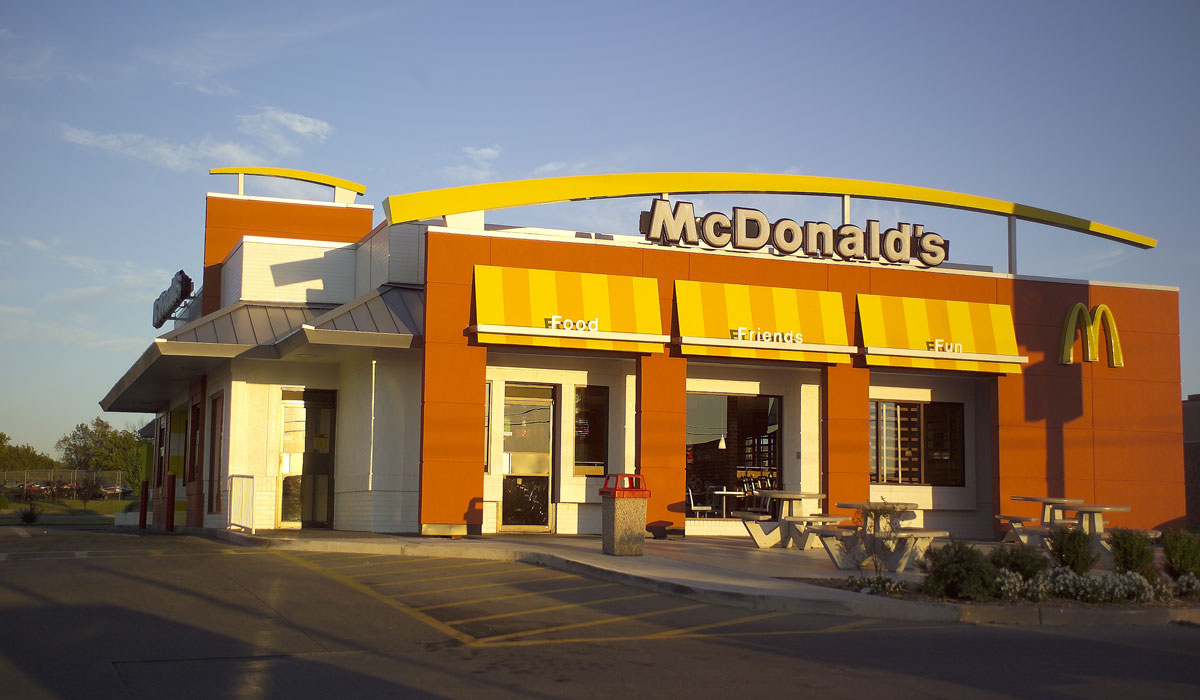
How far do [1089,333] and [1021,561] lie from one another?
13715 millimetres

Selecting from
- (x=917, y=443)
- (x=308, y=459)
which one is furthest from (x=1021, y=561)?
(x=308, y=459)

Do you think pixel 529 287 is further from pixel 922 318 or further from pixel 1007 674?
pixel 1007 674

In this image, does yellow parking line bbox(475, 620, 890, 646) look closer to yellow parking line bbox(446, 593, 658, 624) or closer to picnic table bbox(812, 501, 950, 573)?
yellow parking line bbox(446, 593, 658, 624)

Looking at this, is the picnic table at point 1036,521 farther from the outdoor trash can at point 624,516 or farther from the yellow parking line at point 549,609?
the yellow parking line at point 549,609

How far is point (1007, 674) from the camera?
9.06 m

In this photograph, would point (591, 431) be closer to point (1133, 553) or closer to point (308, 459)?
point (308, 459)

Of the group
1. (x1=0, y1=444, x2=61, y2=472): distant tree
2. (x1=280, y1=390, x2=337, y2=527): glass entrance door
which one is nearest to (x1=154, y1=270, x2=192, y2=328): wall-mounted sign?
(x1=280, y1=390, x2=337, y2=527): glass entrance door

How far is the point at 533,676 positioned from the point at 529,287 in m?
→ 13.7

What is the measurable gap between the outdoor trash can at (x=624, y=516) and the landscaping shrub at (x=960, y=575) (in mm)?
5304

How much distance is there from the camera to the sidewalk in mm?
12242

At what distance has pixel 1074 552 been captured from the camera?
13.9 metres

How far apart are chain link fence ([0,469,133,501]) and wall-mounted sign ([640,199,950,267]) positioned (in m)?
51.7

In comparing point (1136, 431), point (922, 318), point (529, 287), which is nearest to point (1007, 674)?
point (529, 287)

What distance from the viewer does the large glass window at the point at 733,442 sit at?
81.1 ft
